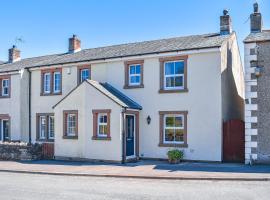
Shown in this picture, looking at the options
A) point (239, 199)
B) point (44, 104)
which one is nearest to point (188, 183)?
point (239, 199)

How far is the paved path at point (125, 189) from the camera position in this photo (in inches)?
413

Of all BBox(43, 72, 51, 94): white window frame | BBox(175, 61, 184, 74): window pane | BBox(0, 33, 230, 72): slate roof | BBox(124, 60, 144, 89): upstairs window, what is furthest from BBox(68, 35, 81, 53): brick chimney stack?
BBox(175, 61, 184, 74): window pane

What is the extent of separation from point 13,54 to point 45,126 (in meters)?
9.75

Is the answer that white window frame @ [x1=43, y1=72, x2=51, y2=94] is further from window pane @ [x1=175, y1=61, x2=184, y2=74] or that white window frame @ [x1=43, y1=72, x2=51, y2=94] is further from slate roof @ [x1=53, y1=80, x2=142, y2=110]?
window pane @ [x1=175, y1=61, x2=184, y2=74]

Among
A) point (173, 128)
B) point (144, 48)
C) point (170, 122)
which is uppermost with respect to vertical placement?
point (144, 48)

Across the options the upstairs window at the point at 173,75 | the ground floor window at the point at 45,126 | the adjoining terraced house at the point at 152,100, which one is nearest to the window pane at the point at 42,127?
the ground floor window at the point at 45,126

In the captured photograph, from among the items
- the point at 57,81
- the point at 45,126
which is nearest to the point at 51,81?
the point at 57,81

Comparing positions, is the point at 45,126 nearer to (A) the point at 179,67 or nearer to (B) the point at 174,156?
(B) the point at 174,156

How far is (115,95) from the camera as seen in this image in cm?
2045

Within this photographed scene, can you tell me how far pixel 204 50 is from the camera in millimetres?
18812

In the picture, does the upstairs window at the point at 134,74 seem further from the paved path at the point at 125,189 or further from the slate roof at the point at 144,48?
the paved path at the point at 125,189

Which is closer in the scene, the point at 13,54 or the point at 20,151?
the point at 20,151

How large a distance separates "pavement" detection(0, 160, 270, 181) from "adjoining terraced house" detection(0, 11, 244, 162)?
125 centimetres

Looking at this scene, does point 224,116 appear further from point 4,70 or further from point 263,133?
point 4,70
